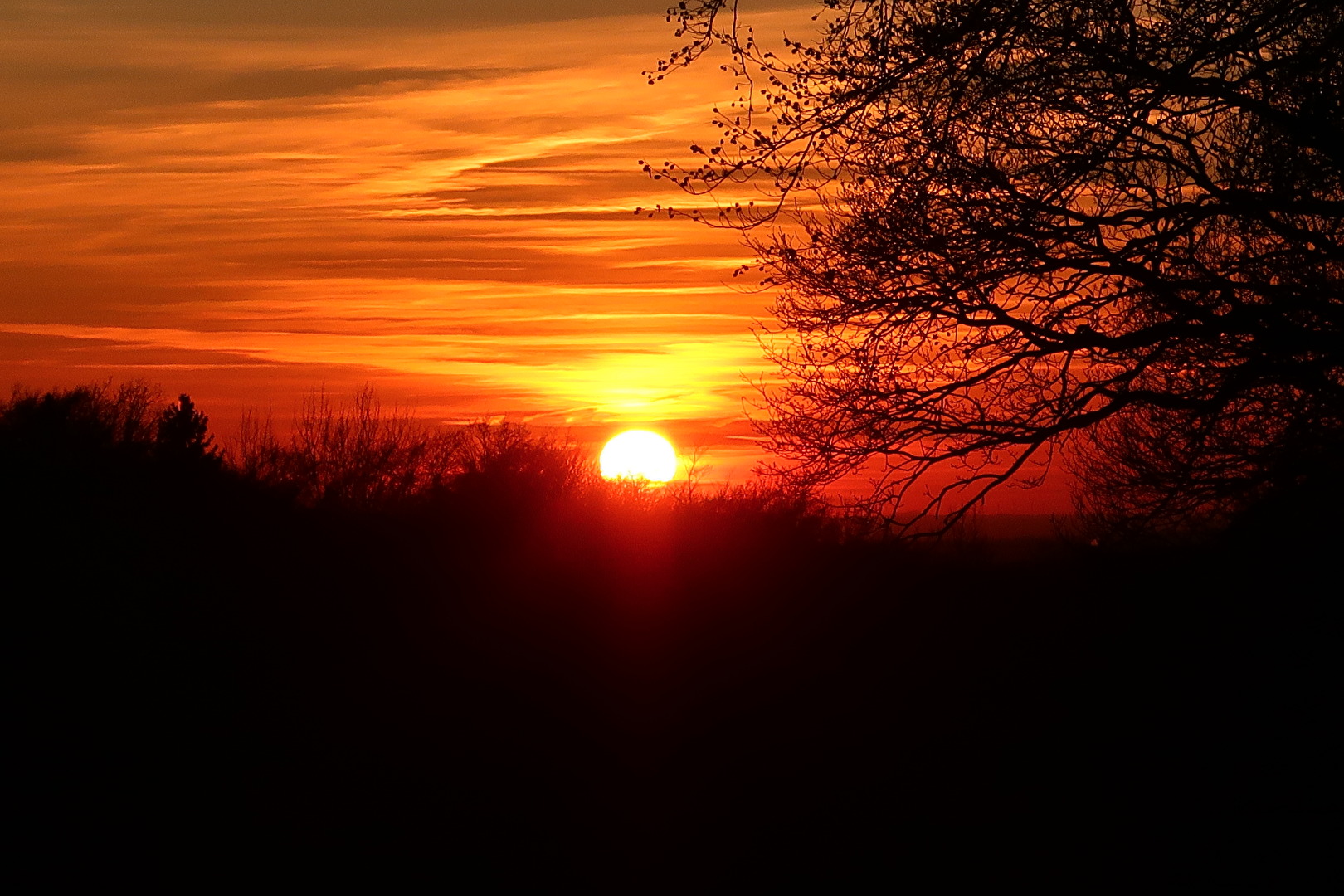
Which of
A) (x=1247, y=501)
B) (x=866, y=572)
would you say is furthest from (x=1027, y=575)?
(x=1247, y=501)

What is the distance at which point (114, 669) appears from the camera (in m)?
10.4

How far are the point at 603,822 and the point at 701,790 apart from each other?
3.69 ft

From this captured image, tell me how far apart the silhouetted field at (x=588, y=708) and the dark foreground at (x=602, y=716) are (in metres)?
0.04

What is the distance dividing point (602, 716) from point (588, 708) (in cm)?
42

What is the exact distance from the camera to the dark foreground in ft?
25.2

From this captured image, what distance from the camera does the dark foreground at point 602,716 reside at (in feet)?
25.2

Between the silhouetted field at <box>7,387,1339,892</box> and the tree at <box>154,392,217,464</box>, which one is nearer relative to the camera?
the silhouetted field at <box>7,387,1339,892</box>

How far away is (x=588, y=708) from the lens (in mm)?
12977

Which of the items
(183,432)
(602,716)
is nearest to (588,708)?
(602,716)

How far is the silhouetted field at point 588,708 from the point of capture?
7719 mm

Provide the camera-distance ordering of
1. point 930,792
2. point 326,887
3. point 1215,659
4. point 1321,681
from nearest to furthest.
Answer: point 326,887 → point 930,792 → point 1321,681 → point 1215,659

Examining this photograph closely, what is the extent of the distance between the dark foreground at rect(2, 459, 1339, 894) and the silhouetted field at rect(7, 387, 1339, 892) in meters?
0.04

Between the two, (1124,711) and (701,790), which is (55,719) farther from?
(1124,711)

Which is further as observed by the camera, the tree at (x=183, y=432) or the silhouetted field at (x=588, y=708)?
the tree at (x=183, y=432)
